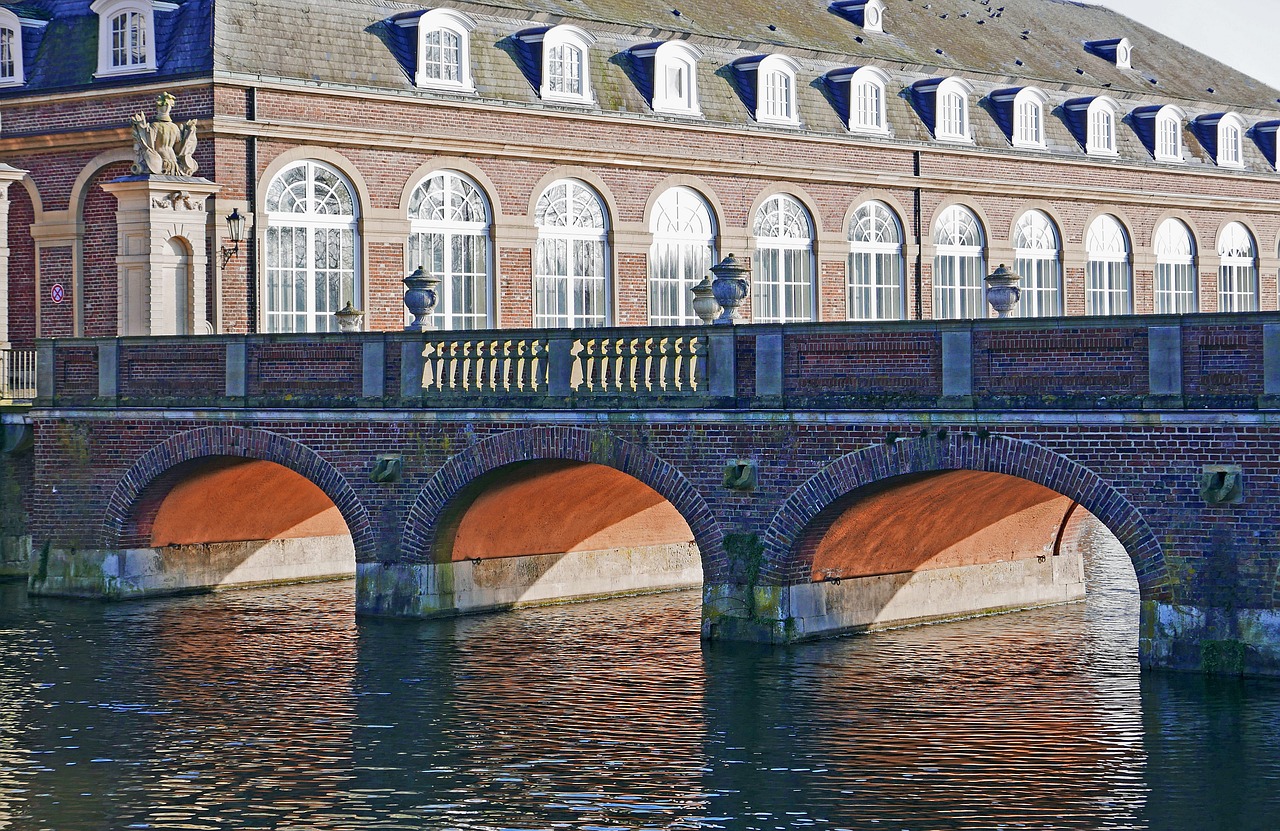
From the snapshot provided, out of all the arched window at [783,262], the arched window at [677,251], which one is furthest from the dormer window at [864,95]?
the arched window at [677,251]

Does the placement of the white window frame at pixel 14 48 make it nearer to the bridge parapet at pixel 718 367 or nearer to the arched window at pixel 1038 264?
the bridge parapet at pixel 718 367

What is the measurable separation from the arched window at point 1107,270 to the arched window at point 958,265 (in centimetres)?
346

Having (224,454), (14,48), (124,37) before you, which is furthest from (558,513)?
(14,48)

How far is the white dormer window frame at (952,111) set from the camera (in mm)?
44562

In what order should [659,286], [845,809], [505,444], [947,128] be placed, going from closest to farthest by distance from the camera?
[845,809] < [505,444] < [659,286] < [947,128]

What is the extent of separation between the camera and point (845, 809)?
16266 millimetres

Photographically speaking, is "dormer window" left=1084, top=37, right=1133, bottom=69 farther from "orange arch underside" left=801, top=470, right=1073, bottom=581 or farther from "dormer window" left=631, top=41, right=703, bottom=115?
"orange arch underside" left=801, top=470, right=1073, bottom=581

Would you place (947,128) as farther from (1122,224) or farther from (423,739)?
(423,739)

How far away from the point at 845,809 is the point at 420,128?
71.7ft

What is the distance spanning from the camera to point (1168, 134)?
49.8 metres

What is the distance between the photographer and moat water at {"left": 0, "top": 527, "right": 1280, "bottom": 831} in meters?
16.4

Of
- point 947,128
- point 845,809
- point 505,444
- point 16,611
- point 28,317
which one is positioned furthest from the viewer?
point 947,128

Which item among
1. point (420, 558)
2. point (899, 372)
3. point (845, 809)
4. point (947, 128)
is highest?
point (947, 128)

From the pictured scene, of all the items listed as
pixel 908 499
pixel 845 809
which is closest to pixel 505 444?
pixel 908 499
